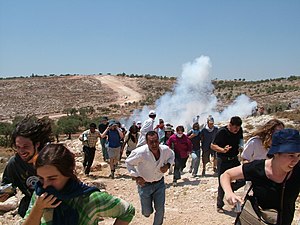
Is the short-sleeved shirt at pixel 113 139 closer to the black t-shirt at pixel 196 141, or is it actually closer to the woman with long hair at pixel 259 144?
the black t-shirt at pixel 196 141

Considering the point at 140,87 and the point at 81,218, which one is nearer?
the point at 81,218

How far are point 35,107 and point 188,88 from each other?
31.9 meters

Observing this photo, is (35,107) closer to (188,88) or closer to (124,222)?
(188,88)

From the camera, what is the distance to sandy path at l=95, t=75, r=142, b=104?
195ft

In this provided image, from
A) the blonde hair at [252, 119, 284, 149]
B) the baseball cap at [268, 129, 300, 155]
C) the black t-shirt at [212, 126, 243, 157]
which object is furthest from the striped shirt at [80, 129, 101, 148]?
the baseball cap at [268, 129, 300, 155]

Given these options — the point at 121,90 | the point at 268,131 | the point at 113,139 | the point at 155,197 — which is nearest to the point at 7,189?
the point at 155,197

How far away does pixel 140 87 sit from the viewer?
71.4 m

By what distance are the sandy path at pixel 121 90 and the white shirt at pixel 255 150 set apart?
5200 centimetres

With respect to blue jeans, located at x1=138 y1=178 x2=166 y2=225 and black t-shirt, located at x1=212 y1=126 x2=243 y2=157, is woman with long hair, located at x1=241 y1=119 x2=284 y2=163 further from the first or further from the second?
blue jeans, located at x1=138 y1=178 x2=166 y2=225

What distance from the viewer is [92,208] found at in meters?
2.17

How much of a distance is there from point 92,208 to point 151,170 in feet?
9.07

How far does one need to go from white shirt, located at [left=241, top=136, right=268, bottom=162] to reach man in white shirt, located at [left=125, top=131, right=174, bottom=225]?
104cm

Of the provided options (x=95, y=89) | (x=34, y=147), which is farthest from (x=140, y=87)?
(x=34, y=147)

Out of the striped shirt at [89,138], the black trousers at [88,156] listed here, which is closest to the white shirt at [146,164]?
the striped shirt at [89,138]
